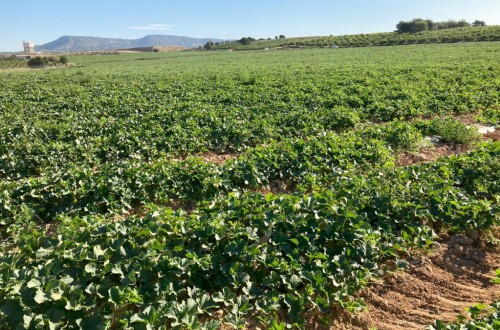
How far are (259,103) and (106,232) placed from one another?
34.3ft

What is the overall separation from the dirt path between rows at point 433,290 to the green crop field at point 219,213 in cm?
21

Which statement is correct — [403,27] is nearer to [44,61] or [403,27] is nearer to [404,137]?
[44,61]

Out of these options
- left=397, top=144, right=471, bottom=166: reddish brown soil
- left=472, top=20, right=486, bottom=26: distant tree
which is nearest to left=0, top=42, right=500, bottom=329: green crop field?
left=397, top=144, right=471, bottom=166: reddish brown soil

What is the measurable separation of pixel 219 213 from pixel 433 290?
108 inches

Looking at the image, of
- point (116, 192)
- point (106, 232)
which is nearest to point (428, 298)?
point (106, 232)

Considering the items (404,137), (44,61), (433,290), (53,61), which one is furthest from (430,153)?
(53,61)

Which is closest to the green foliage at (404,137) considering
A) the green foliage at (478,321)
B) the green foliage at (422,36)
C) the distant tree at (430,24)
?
the green foliage at (478,321)

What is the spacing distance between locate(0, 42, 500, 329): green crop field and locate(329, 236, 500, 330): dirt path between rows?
0.70 feet

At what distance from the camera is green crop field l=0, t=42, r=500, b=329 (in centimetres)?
347

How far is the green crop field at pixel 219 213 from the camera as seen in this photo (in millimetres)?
3469

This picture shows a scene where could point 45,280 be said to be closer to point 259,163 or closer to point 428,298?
point 428,298

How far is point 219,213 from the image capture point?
4.71m

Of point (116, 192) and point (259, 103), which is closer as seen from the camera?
point (116, 192)

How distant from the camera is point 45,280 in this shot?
325 cm
